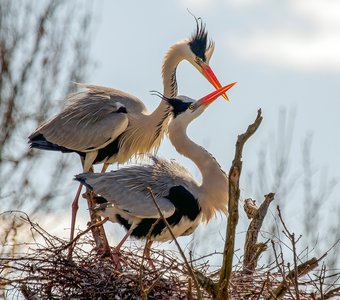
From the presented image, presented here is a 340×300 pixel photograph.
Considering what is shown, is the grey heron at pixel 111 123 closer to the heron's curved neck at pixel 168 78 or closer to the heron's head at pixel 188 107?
the heron's curved neck at pixel 168 78

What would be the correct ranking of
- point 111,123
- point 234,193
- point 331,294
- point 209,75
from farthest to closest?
point 209,75 < point 111,123 < point 331,294 < point 234,193

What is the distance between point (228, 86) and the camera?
9.63 meters

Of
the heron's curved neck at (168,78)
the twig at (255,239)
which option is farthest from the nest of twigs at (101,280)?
the heron's curved neck at (168,78)

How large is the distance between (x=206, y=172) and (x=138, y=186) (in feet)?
2.05

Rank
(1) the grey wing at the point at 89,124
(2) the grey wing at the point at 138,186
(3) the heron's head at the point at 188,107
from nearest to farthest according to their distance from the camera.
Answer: (2) the grey wing at the point at 138,186 < (3) the heron's head at the point at 188,107 < (1) the grey wing at the point at 89,124

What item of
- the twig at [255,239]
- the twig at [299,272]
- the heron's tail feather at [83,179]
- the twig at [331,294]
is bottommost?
the twig at [331,294]

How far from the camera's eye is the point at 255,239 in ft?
27.4

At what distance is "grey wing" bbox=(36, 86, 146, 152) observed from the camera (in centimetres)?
1027

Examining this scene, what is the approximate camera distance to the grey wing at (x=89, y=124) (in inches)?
404

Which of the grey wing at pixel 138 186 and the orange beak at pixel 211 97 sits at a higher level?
the orange beak at pixel 211 97

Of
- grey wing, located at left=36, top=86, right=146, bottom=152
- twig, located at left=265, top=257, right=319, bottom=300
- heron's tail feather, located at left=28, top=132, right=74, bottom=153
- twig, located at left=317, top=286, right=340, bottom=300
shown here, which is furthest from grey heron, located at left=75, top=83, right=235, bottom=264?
twig, located at left=317, top=286, right=340, bottom=300

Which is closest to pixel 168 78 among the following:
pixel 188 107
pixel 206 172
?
pixel 188 107

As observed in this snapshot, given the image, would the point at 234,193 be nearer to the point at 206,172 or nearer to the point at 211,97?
the point at 206,172

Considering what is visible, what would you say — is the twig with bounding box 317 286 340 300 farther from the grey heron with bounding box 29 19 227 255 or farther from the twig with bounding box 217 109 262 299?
the grey heron with bounding box 29 19 227 255
